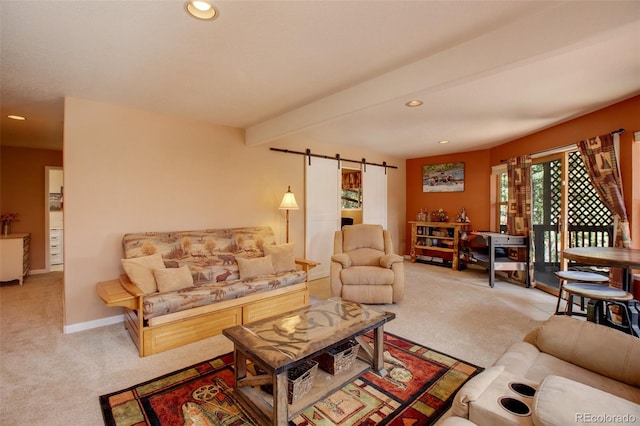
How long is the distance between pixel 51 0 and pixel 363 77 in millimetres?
2045

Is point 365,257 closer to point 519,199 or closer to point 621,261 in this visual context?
point 621,261

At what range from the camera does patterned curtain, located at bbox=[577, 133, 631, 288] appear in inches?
121

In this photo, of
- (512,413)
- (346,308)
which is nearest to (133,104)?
(346,308)

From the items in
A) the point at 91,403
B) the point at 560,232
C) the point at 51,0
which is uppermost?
the point at 51,0

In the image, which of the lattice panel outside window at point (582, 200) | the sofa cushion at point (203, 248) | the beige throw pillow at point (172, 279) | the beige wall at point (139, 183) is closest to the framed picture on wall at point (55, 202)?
the beige wall at point (139, 183)

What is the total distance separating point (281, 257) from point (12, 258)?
14.9 feet

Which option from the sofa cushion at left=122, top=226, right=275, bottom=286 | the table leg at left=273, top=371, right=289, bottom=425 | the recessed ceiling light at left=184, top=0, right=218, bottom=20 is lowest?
the table leg at left=273, top=371, right=289, bottom=425

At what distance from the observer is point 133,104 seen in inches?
127

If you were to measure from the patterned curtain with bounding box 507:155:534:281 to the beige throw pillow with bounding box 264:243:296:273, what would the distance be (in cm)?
361

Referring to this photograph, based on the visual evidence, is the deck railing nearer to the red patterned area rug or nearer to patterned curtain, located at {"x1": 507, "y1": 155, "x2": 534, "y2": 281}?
patterned curtain, located at {"x1": 507, "y1": 155, "x2": 534, "y2": 281}

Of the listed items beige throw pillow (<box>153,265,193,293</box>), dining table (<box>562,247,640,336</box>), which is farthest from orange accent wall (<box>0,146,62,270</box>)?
dining table (<box>562,247,640,336</box>)

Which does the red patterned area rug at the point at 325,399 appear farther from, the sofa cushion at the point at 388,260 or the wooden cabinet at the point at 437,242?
the wooden cabinet at the point at 437,242

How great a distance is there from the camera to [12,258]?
4.74 metres

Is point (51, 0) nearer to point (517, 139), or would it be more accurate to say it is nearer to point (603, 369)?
point (603, 369)
